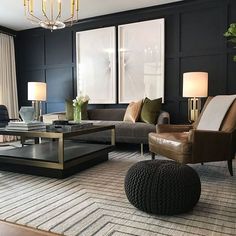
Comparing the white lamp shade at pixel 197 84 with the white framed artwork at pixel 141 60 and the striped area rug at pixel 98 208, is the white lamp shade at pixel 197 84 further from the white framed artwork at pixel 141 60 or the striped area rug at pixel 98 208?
the striped area rug at pixel 98 208

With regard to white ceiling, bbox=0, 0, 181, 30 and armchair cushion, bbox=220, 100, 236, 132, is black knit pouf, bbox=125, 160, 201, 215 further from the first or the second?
white ceiling, bbox=0, 0, 181, 30

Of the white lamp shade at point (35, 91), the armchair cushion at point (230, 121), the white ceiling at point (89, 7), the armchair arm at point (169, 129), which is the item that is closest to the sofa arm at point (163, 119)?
the armchair arm at point (169, 129)

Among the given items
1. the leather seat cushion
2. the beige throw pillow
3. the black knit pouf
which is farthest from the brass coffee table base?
the beige throw pillow

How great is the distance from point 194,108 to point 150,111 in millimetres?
694

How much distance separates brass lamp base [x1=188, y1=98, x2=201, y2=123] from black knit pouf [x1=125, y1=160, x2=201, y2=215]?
2.21 meters

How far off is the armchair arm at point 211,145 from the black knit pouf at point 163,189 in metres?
0.75

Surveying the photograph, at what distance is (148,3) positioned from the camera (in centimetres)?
445

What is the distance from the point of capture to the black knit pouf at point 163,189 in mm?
1693

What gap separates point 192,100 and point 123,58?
63.4 inches

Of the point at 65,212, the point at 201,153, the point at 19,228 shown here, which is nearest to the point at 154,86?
the point at 201,153

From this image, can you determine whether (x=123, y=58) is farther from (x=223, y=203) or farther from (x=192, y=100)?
(x=223, y=203)

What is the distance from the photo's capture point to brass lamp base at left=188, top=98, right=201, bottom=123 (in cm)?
390

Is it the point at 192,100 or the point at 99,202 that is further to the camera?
the point at 192,100

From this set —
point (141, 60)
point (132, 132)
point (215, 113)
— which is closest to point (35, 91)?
point (141, 60)
